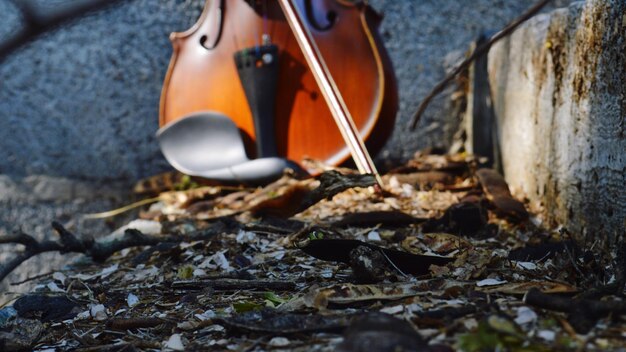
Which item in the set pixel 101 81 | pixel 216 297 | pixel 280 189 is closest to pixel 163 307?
pixel 216 297

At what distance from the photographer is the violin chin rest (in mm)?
2260

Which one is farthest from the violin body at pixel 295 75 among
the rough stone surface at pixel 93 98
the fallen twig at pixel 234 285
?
the fallen twig at pixel 234 285

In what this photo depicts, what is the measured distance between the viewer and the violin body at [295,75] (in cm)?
222

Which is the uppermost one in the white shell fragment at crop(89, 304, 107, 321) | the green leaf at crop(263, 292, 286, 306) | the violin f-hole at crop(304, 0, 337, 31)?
the violin f-hole at crop(304, 0, 337, 31)

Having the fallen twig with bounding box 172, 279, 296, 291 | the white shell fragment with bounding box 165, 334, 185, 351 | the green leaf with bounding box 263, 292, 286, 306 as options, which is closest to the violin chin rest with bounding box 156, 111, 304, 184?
the fallen twig with bounding box 172, 279, 296, 291

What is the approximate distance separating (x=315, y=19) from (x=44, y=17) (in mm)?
2021

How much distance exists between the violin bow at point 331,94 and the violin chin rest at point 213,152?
0.36 meters

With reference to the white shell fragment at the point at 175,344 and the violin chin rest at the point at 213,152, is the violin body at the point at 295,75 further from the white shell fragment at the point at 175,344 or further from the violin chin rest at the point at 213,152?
the white shell fragment at the point at 175,344

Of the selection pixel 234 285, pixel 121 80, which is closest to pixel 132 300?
pixel 234 285

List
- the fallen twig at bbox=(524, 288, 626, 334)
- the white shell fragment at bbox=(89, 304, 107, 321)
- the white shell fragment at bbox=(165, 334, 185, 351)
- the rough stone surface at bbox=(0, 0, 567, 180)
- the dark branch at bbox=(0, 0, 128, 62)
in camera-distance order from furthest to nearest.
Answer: the rough stone surface at bbox=(0, 0, 567, 180)
the white shell fragment at bbox=(89, 304, 107, 321)
the white shell fragment at bbox=(165, 334, 185, 351)
the fallen twig at bbox=(524, 288, 626, 334)
the dark branch at bbox=(0, 0, 128, 62)

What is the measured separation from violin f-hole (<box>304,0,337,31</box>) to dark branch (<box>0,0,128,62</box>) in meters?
2.00

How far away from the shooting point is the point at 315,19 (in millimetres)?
2266

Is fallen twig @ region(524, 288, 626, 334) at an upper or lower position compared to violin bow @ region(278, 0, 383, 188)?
lower

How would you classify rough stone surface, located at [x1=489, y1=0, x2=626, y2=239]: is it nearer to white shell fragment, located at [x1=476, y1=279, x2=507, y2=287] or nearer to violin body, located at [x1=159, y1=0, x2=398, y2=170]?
white shell fragment, located at [x1=476, y1=279, x2=507, y2=287]
